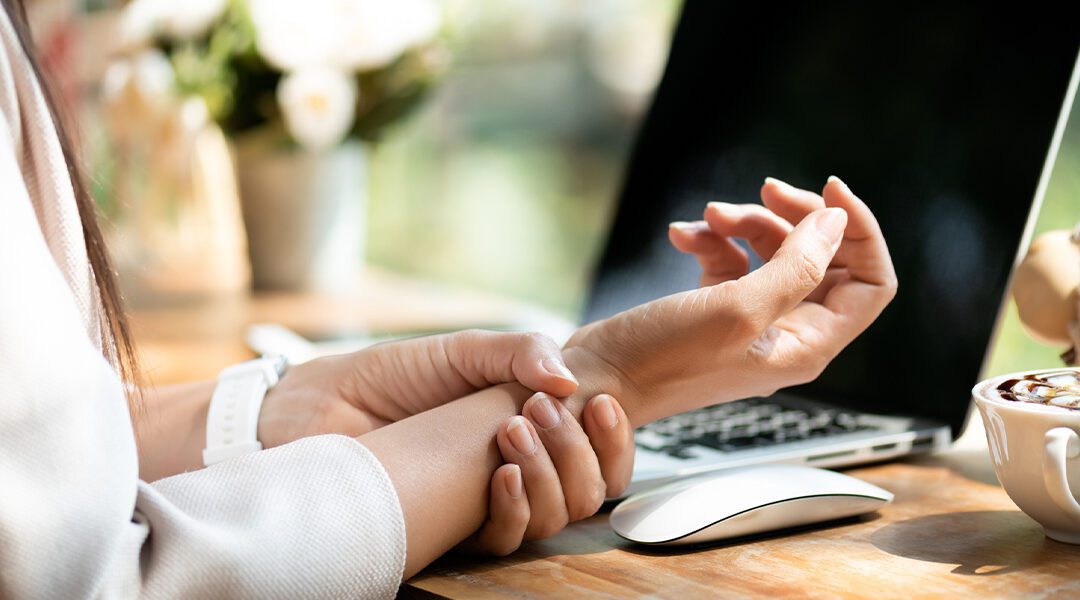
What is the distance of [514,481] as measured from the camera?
21.2 inches

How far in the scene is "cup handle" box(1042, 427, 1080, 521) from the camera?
495 millimetres

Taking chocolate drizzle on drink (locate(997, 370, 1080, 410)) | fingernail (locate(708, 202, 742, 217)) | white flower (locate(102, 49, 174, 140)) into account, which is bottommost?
chocolate drizzle on drink (locate(997, 370, 1080, 410))

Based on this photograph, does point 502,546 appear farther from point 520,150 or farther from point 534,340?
point 520,150

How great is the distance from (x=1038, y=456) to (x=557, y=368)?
0.24m

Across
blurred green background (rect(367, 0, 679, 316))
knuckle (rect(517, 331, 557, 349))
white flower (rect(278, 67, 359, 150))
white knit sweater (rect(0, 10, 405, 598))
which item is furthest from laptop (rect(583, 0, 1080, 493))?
blurred green background (rect(367, 0, 679, 316))

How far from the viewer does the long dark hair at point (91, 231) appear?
1.73ft

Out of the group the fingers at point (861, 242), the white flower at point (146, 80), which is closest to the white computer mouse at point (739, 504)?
the fingers at point (861, 242)

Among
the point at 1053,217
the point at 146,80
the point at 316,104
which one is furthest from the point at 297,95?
the point at 1053,217

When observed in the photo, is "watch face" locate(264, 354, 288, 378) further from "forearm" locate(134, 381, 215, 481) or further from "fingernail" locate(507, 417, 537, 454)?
"fingernail" locate(507, 417, 537, 454)

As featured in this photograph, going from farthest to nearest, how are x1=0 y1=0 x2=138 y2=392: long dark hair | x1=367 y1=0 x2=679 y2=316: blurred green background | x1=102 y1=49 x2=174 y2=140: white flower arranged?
x1=367 y1=0 x2=679 y2=316: blurred green background, x1=102 y1=49 x2=174 y2=140: white flower, x1=0 y1=0 x2=138 y2=392: long dark hair

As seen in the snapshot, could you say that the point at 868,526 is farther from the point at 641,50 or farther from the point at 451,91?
the point at 451,91

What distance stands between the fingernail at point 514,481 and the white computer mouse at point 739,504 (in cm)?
6

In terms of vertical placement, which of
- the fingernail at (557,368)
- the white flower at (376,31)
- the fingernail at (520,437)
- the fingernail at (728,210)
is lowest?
the fingernail at (520,437)

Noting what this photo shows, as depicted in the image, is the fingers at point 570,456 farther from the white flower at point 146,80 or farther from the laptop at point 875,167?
the white flower at point 146,80
